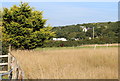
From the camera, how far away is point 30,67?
5.20 meters

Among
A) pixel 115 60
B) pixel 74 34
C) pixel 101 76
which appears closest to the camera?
pixel 101 76

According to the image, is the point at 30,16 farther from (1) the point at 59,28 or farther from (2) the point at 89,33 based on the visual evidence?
(1) the point at 59,28

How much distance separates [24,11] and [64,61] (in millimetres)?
17912

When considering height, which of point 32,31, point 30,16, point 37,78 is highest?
point 30,16

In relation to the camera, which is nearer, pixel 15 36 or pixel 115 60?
pixel 115 60

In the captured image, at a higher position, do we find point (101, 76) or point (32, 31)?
Answer: point (32, 31)

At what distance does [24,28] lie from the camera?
21250mm

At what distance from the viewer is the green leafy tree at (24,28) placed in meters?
21.1

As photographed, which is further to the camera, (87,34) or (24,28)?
(87,34)

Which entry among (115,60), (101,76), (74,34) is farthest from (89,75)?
(74,34)

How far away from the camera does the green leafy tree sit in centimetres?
2111

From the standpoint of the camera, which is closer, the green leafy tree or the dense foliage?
the green leafy tree

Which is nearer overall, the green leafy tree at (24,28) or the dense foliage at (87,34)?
the green leafy tree at (24,28)

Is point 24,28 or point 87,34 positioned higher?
point 87,34
